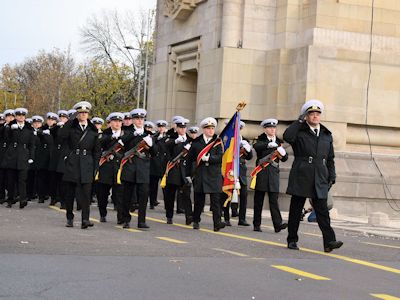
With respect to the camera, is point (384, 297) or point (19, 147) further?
point (19, 147)

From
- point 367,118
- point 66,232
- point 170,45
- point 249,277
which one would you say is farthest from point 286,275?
point 170,45

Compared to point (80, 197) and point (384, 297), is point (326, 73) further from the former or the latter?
point (384, 297)

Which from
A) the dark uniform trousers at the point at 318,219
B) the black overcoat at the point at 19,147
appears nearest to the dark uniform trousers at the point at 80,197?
the dark uniform trousers at the point at 318,219

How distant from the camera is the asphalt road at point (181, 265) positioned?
8.47 metres

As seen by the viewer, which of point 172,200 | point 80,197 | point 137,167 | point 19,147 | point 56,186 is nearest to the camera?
point 80,197

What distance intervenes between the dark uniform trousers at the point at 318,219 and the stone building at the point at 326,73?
11.2m

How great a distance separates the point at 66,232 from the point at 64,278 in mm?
5006

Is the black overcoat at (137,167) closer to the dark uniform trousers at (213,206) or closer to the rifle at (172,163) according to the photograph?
the dark uniform trousers at (213,206)

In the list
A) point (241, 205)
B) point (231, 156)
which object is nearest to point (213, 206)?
point (231, 156)

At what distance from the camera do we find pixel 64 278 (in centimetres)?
885

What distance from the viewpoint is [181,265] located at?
10242mm

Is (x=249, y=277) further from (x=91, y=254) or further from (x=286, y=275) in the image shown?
(x=91, y=254)

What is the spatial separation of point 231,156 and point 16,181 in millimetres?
5912

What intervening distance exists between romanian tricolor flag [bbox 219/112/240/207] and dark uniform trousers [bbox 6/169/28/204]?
477 cm
